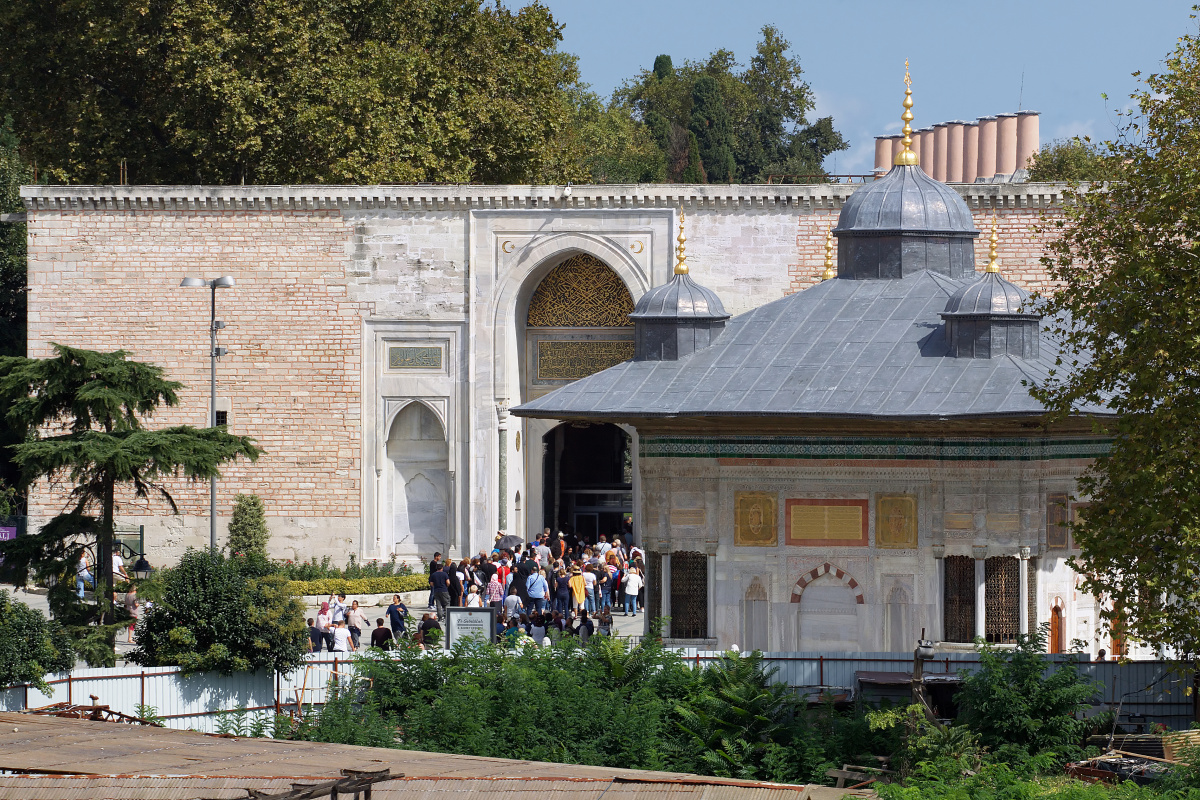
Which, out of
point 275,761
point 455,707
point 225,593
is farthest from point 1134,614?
point 225,593

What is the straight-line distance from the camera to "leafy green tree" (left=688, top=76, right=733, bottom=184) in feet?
215

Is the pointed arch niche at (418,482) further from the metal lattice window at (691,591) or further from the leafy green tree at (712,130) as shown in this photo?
the leafy green tree at (712,130)

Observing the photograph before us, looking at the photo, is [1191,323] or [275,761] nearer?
[275,761]

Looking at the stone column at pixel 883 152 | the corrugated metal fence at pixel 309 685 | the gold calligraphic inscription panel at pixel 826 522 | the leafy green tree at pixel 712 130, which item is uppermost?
the leafy green tree at pixel 712 130

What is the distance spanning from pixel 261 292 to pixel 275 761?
20133mm

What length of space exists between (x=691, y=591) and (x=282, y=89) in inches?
766

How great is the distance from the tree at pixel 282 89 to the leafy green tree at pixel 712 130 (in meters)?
26.2

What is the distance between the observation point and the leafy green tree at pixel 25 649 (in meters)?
16.0

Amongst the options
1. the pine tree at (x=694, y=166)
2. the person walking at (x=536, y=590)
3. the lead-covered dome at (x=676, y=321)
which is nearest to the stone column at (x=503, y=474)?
the person walking at (x=536, y=590)

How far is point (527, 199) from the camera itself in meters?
30.8

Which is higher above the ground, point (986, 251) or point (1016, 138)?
point (1016, 138)

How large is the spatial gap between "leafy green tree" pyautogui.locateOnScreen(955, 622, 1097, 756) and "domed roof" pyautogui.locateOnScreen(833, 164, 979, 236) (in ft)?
21.1

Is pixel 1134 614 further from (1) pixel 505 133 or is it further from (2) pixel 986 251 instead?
(1) pixel 505 133

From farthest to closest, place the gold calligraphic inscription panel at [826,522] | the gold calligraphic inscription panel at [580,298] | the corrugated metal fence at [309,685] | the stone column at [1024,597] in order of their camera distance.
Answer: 1. the gold calligraphic inscription panel at [580,298]
2. the gold calligraphic inscription panel at [826,522]
3. the stone column at [1024,597]
4. the corrugated metal fence at [309,685]
